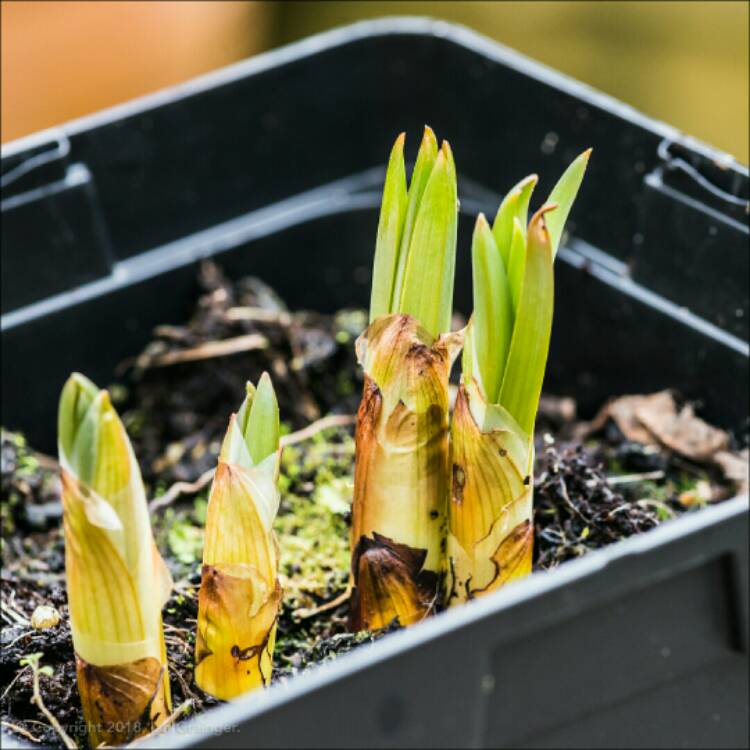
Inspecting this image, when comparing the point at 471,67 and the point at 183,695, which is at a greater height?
the point at 471,67

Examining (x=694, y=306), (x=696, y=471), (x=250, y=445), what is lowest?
(x=696, y=471)

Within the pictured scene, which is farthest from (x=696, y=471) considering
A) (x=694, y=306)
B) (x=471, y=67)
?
(x=471, y=67)

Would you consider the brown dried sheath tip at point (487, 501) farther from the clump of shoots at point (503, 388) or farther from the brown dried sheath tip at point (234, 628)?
the brown dried sheath tip at point (234, 628)

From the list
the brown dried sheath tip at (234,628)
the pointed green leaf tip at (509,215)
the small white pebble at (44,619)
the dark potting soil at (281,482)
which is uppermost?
the pointed green leaf tip at (509,215)

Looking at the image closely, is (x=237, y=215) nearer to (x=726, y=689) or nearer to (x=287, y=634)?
(x=287, y=634)

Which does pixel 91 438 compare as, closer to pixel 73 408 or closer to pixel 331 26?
pixel 73 408

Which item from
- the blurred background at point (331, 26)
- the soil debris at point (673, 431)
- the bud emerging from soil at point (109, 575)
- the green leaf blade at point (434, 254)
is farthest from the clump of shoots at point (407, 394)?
the blurred background at point (331, 26)

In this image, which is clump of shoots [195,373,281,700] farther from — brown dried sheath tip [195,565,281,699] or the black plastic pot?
the black plastic pot
